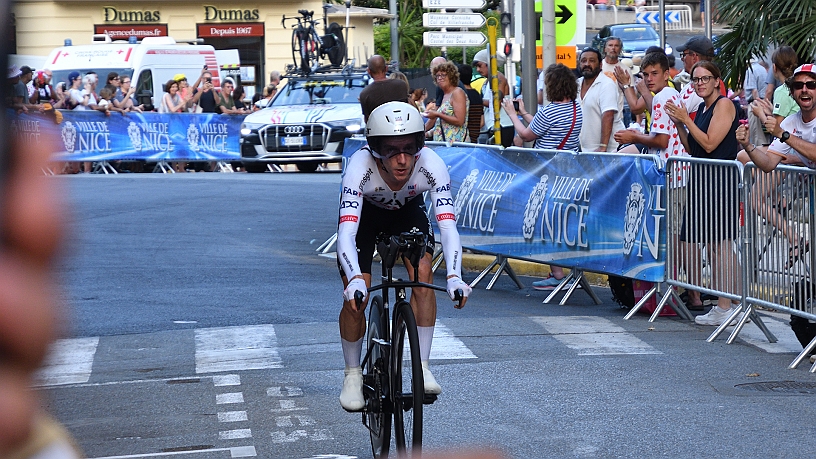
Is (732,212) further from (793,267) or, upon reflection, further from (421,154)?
(421,154)

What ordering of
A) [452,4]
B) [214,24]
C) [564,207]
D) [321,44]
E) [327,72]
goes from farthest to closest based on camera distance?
1. [214,24]
2. [321,44]
3. [327,72]
4. [452,4]
5. [564,207]

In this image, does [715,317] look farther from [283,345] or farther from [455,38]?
[455,38]

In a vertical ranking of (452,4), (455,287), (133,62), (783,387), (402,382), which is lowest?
(783,387)

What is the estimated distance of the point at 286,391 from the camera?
7.50 m

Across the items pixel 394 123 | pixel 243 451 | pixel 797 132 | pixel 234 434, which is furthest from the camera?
pixel 797 132

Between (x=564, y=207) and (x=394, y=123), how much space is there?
18.8ft

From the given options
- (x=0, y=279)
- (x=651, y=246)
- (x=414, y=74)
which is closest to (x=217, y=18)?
(x=414, y=74)

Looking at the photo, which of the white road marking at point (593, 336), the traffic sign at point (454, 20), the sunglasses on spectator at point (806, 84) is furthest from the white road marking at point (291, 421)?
the traffic sign at point (454, 20)

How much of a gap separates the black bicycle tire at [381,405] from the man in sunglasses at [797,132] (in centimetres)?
363

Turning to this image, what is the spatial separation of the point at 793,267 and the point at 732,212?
32.9 inches

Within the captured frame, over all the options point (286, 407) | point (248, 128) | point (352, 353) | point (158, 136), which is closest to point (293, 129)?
point (248, 128)

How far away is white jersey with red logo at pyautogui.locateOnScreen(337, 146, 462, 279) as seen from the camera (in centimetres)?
580

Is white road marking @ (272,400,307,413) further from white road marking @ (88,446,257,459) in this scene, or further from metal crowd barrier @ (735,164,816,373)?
metal crowd barrier @ (735,164,816,373)

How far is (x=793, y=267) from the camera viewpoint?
862cm
